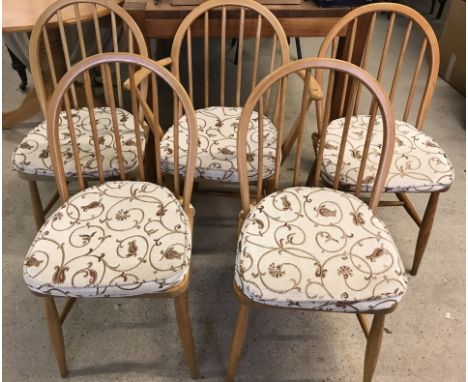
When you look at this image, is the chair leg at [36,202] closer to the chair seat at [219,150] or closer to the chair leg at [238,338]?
the chair seat at [219,150]

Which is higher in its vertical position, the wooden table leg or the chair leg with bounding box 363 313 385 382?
the wooden table leg

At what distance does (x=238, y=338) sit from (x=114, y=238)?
42 centimetres

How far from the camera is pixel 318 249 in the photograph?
1.01 m

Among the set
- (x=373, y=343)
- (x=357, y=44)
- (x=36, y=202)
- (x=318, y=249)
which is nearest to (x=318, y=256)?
(x=318, y=249)

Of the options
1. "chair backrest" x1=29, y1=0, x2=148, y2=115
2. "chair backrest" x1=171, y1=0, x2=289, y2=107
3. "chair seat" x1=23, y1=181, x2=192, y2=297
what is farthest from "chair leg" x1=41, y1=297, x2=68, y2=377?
"chair backrest" x1=171, y1=0, x2=289, y2=107

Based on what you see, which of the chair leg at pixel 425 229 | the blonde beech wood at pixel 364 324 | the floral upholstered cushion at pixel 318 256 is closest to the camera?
the floral upholstered cushion at pixel 318 256

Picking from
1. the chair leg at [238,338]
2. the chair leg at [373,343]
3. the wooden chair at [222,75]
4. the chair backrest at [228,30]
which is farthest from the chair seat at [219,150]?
the chair leg at [373,343]

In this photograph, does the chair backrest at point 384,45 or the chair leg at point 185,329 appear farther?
the chair backrest at point 384,45

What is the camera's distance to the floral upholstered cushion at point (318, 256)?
93cm

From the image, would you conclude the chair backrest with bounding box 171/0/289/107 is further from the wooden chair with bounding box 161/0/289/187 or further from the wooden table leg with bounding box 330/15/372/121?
the wooden table leg with bounding box 330/15/372/121

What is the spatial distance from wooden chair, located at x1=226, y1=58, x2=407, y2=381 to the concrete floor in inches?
6.1

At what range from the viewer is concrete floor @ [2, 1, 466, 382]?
1.24 meters

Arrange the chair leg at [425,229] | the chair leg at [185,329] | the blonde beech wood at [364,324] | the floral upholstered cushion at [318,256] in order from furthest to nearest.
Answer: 1. the chair leg at [425,229]
2. the blonde beech wood at [364,324]
3. the chair leg at [185,329]
4. the floral upholstered cushion at [318,256]

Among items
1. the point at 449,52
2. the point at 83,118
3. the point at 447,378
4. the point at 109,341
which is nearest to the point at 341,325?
the point at 447,378
